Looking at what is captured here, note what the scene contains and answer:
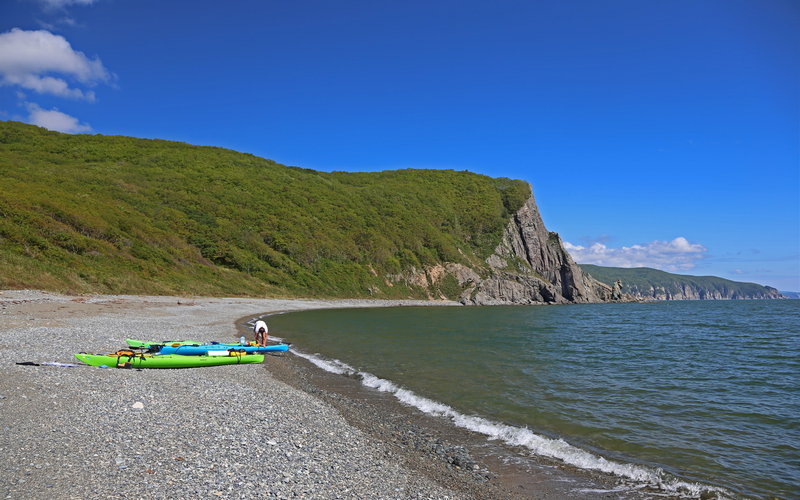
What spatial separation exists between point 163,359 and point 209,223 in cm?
6356

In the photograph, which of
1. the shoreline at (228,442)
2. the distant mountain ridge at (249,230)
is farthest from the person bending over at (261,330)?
the distant mountain ridge at (249,230)

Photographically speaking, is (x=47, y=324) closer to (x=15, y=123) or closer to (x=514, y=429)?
(x=514, y=429)

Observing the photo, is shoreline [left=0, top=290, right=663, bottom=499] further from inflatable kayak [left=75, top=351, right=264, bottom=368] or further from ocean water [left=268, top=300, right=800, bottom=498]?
ocean water [left=268, top=300, right=800, bottom=498]

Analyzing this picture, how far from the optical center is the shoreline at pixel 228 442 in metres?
6.70

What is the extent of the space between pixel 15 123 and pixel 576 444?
149 meters

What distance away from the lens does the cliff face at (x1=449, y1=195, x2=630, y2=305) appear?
10494 centimetres

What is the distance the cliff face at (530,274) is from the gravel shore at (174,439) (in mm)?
87907

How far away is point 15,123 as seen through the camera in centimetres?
11238

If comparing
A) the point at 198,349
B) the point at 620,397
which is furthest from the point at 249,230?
the point at 620,397

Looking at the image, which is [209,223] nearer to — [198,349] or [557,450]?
[198,349]

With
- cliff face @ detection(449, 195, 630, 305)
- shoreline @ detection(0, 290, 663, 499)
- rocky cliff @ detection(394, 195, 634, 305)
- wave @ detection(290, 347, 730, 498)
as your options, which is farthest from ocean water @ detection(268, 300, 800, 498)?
cliff face @ detection(449, 195, 630, 305)

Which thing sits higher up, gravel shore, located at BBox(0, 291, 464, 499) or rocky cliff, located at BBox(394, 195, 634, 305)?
rocky cliff, located at BBox(394, 195, 634, 305)

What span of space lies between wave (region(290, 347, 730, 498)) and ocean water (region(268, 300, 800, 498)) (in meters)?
0.03

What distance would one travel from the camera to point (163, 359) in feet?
52.3
